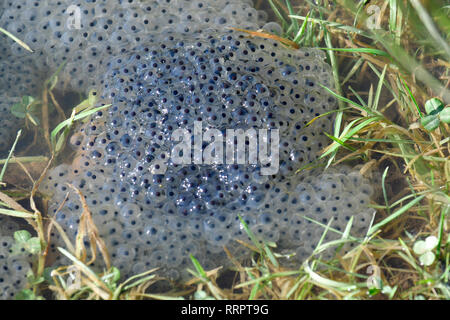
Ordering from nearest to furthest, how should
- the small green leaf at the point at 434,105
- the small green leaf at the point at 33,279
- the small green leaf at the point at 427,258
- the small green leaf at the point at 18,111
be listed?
the small green leaf at the point at 427,258 → the small green leaf at the point at 33,279 → the small green leaf at the point at 434,105 → the small green leaf at the point at 18,111

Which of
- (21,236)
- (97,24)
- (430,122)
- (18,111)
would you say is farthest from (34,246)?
(430,122)

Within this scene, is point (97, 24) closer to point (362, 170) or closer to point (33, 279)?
point (33, 279)

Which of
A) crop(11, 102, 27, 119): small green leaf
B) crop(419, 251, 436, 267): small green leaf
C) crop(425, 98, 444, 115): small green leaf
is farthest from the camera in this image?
crop(11, 102, 27, 119): small green leaf

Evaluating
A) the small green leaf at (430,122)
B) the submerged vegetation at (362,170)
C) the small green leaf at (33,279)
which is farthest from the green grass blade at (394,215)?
the small green leaf at (33,279)

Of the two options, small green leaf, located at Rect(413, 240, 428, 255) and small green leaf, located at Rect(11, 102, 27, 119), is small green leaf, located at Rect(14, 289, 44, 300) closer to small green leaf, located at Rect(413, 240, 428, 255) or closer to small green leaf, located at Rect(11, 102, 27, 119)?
→ small green leaf, located at Rect(11, 102, 27, 119)

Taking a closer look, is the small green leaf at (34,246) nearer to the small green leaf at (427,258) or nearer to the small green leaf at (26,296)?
the small green leaf at (26,296)

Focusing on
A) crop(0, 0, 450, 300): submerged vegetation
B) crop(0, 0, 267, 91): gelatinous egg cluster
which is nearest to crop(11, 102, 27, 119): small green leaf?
crop(0, 0, 450, 300): submerged vegetation

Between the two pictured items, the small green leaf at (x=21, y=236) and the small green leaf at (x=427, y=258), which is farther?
the small green leaf at (x=21, y=236)
